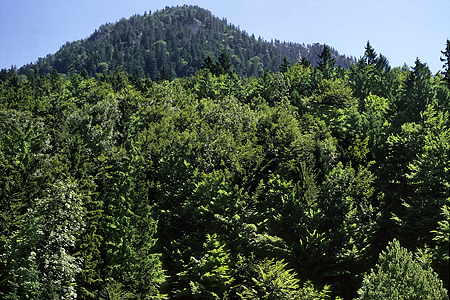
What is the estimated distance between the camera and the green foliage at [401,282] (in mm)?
22141

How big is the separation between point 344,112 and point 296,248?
24.0 meters

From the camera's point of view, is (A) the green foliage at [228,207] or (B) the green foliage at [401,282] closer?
(B) the green foliage at [401,282]

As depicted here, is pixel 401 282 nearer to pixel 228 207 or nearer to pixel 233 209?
pixel 233 209

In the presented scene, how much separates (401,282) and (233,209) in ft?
53.4

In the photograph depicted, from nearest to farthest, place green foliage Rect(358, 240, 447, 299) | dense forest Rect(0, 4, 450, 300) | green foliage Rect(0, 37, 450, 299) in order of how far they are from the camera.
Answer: green foliage Rect(358, 240, 447, 299) < dense forest Rect(0, 4, 450, 300) < green foliage Rect(0, 37, 450, 299)

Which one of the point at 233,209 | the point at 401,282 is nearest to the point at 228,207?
the point at 233,209

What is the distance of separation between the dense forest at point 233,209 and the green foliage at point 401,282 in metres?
0.08

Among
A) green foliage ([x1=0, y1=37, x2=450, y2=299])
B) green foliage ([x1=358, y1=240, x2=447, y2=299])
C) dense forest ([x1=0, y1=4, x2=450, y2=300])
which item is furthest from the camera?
green foliage ([x1=0, y1=37, x2=450, y2=299])

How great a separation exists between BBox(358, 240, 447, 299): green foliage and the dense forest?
84 mm

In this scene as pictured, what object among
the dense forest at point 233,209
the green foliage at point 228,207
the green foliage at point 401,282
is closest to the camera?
the green foliage at point 401,282

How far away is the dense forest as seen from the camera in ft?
92.9

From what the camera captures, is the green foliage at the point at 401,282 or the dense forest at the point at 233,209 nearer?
the green foliage at the point at 401,282

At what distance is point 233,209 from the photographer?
117 feet

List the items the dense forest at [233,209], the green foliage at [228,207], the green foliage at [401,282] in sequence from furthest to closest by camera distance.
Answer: the green foliage at [228,207], the dense forest at [233,209], the green foliage at [401,282]
